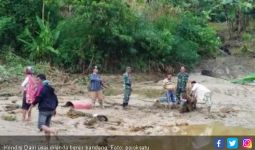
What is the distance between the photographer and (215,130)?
1675 cm

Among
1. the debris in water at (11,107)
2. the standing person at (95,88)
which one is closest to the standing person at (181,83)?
the standing person at (95,88)

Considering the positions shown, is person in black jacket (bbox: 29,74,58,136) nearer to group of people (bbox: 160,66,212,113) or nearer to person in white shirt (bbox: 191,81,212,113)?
group of people (bbox: 160,66,212,113)

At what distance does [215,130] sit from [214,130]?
0.10ft

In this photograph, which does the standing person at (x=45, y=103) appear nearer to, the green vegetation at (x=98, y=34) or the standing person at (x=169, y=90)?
the standing person at (x=169, y=90)

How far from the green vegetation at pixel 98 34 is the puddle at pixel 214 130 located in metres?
9.88

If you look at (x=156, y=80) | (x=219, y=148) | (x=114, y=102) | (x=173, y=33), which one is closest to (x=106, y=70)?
(x=156, y=80)

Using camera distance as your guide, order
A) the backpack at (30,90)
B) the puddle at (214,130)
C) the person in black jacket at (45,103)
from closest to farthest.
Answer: the person in black jacket at (45,103) → the backpack at (30,90) → the puddle at (214,130)

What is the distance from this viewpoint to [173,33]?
95.9ft

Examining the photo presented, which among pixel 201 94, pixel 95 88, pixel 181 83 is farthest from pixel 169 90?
pixel 95 88

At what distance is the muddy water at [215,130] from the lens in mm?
16281

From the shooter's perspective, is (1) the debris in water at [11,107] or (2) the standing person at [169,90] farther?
(2) the standing person at [169,90]

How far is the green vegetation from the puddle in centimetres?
988

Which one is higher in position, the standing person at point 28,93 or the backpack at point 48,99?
the backpack at point 48,99

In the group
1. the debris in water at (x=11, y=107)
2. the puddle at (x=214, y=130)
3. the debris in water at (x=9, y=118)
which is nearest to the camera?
the debris in water at (x=9, y=118)
